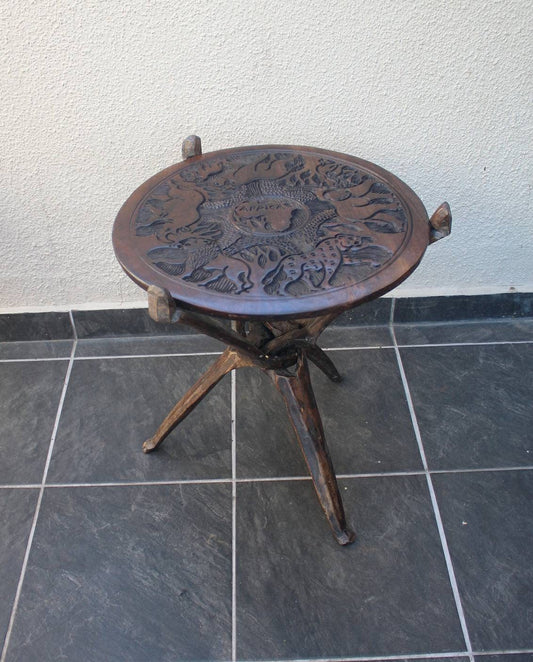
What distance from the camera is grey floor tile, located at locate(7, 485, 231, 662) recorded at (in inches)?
55.2

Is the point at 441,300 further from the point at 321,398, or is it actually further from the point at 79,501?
the point at 79,501

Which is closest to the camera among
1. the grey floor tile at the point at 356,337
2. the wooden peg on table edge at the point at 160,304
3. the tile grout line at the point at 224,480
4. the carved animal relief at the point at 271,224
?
the wooden peg on table edge at the point at 160,304

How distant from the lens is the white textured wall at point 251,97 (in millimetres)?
1574

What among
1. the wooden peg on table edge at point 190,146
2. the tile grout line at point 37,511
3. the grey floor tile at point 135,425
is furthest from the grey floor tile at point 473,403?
the tile grout line at point 37,511

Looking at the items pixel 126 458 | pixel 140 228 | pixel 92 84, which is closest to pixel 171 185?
pixel 140 228

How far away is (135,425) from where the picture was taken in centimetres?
185

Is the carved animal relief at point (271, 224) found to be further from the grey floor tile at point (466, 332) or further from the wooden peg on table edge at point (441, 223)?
the grey floor tile at point (466, 332)

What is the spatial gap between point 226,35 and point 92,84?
1.21 ft

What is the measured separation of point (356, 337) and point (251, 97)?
826 mm

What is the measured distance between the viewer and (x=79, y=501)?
1.67 meters

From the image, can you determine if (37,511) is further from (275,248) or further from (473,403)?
(473,403)

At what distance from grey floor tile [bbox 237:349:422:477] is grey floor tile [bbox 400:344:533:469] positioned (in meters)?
0.06

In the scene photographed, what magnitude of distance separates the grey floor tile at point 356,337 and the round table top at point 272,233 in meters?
0.69

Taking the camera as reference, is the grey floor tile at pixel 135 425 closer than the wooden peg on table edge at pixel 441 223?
No
